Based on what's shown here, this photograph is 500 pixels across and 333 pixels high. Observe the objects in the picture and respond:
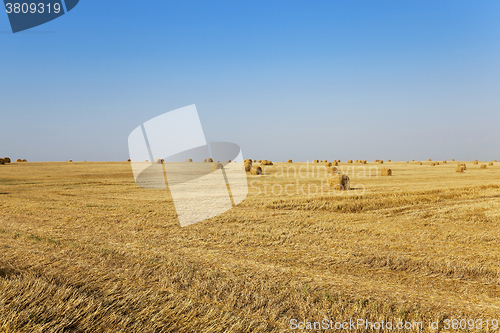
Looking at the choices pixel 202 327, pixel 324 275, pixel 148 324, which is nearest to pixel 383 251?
pixel 324 275

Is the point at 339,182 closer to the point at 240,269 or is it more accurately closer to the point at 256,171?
the point at 256,171

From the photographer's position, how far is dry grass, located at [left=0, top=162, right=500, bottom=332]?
3.98m

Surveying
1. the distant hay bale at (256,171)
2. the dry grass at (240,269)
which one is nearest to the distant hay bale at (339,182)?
the dry grass at (240,269)

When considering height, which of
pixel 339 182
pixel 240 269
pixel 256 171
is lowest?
pixel 240 269

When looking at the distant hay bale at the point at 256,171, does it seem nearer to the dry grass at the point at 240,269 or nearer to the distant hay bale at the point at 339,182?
the distant hay bale at the point at 339,182

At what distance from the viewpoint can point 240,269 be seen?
23.4ft

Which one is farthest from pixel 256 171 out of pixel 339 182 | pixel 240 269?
pixel 240 269

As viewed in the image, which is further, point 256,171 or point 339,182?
point 256,171

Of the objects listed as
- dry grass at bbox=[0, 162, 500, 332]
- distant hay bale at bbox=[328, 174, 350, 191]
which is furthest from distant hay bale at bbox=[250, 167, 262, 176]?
dry grass at bbox=[0, 162, 500, 332]

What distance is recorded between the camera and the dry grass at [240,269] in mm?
3979

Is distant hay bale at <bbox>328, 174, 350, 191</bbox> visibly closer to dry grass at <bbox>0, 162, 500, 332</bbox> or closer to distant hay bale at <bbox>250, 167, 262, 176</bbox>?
dry grass at <bbox>0, 162, 500, 332</bbox>

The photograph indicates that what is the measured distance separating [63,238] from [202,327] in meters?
7.71

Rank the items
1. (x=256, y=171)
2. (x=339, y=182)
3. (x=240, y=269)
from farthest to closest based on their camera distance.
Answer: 1. (x=256, y=171)
2. (x=339, y=182)
3. (x=240, y=269)

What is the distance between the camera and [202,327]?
3990 mm
